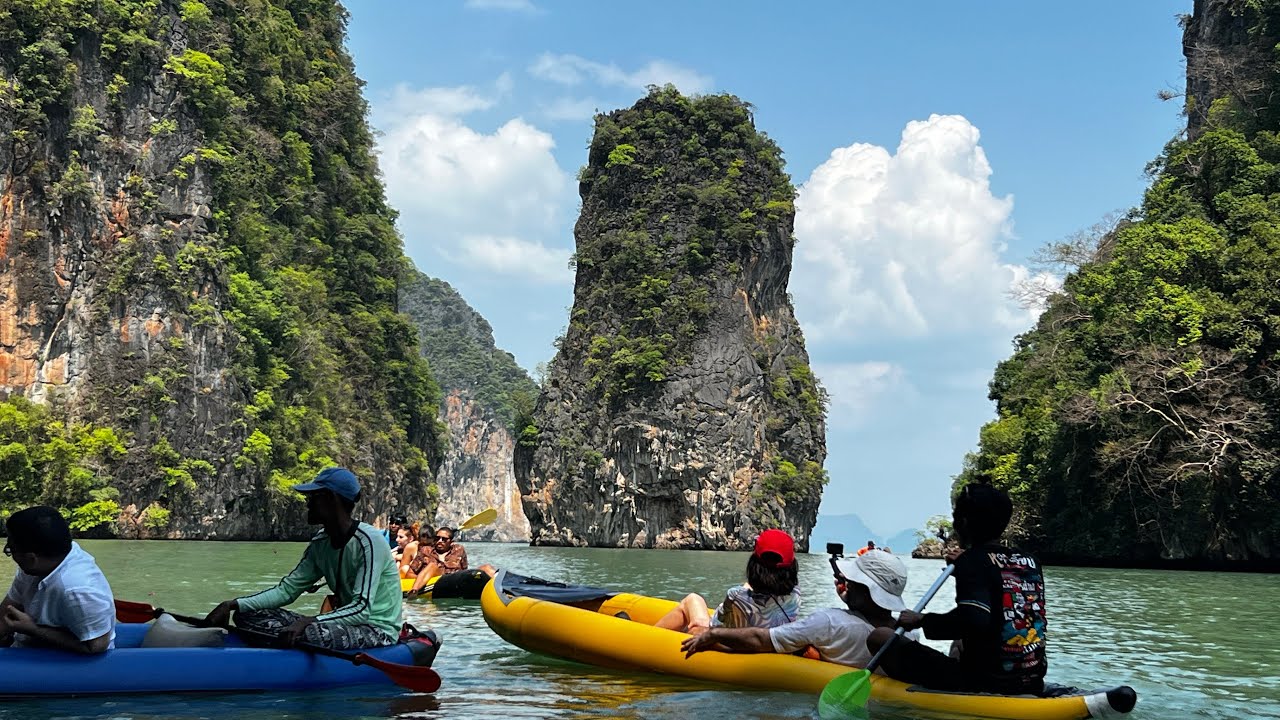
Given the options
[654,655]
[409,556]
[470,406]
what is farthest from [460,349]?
[654,655]

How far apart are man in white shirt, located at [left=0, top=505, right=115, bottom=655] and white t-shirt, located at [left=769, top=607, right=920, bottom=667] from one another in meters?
3.79

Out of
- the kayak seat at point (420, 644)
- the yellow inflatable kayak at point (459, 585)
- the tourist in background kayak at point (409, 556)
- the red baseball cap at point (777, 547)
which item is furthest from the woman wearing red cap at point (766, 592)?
the tourist in background kayak at point (409, 556)

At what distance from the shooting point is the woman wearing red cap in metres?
6.74

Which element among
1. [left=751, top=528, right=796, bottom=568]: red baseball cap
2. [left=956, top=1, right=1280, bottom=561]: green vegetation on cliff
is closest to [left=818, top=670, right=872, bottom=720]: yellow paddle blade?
[left=751, top=528, right=796, bottom=568]: red baseball cap

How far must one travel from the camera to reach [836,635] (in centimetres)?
667

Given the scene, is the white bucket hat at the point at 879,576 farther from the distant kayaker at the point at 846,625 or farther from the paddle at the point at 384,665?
the paddle at the point at 384,665

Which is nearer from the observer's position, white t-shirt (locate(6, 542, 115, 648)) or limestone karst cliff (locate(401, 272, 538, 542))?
white t-shirt (locate(6, 542, 115, 648))

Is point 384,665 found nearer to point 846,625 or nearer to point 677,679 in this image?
point 677,679

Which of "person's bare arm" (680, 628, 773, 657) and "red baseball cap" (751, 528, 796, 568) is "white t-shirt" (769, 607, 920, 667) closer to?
"person's bare arm" (680, 628, 773, 657)

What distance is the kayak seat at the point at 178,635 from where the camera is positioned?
6.27 metres

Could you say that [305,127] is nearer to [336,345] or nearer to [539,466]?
[336,345]

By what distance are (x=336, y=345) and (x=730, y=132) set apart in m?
24.2

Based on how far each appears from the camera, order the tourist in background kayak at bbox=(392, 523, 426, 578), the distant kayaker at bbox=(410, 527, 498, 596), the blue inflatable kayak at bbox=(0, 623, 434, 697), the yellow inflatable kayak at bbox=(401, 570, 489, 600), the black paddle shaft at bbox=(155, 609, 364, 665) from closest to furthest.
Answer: the blue inflatable kayak at bbox=(0, 623, 434, 697) < the black paddle shaft at bbox=(155, 609, 364, 665) < the yellow inflatable kayak at bbox=(401, 570, 489, 600) < the distant kayaker at bbox=(410, 527, 498, 596) < the tourist in background kayak at bbox=(392, 523, 426, 578)

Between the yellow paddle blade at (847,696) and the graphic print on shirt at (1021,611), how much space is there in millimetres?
732
